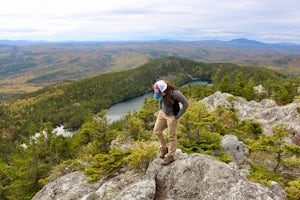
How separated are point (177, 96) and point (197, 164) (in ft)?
10.6

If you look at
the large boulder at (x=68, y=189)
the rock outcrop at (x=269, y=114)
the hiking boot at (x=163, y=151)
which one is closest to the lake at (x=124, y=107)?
the rock outcrop at (x=269, y=114)

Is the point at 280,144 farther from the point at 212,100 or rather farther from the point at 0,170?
the point at 0,170

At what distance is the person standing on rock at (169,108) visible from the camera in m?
9.66

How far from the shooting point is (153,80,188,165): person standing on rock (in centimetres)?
966

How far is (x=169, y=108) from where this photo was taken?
33.0ft

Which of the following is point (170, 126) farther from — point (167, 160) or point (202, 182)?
point (202, 182)

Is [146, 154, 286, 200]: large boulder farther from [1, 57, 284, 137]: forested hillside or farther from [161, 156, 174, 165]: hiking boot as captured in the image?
[1, 57, 284, 137]: forested hillside

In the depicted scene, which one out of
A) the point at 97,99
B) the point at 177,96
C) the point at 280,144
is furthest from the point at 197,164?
the point at 97,99

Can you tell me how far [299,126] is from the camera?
91.8 ft

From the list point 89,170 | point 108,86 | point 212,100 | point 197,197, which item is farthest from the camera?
point 108,86

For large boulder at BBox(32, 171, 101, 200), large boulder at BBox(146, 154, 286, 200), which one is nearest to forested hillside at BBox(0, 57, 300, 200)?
large boulder at BBox(32, 171, 101, 200)

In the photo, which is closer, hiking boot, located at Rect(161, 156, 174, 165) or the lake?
hiking boot, located at Rect(161, 156, 174, 165)

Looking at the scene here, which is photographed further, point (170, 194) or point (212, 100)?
point (212, 100)

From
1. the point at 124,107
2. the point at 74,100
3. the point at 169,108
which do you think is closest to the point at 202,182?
the point at 169,108
